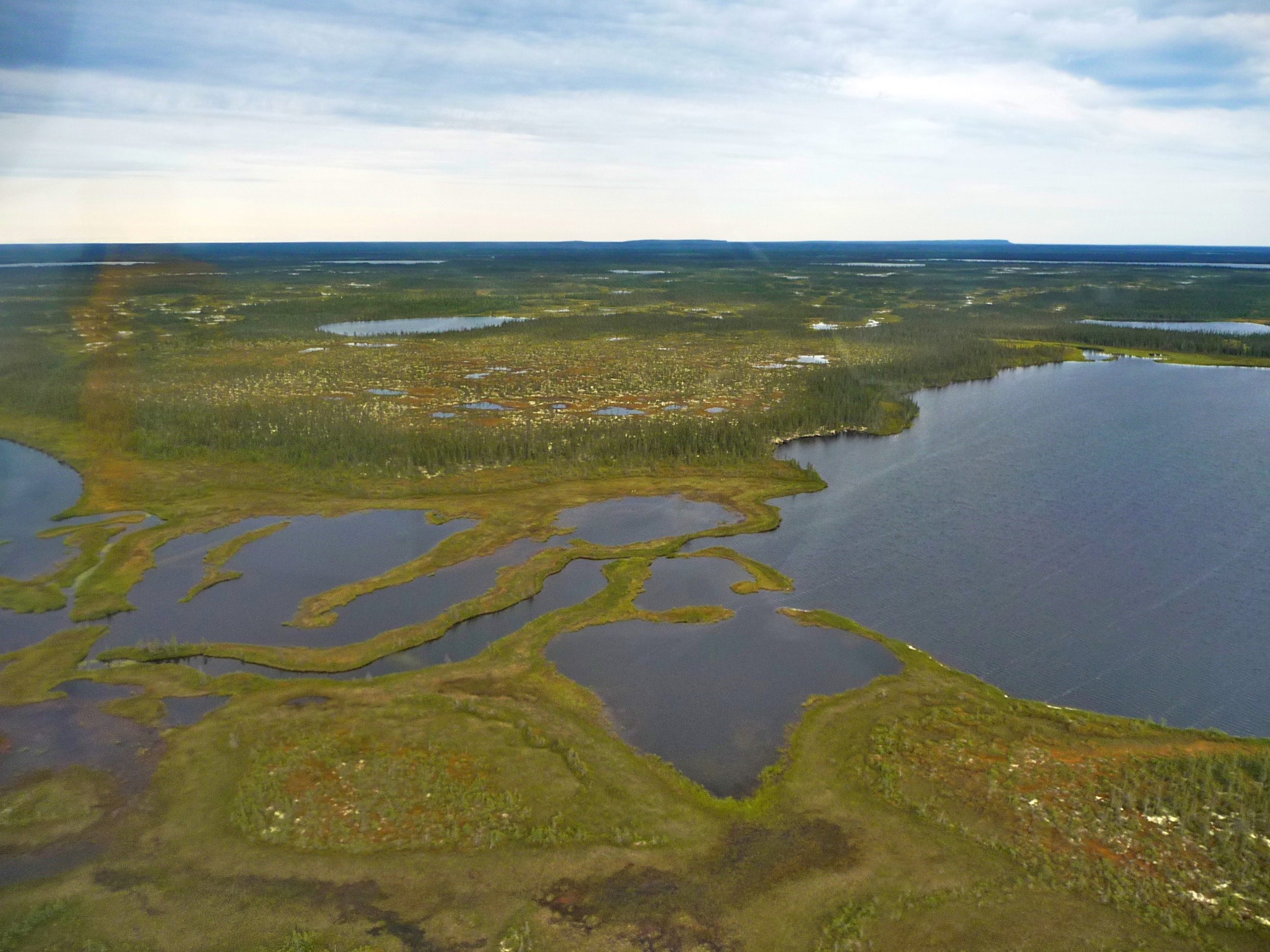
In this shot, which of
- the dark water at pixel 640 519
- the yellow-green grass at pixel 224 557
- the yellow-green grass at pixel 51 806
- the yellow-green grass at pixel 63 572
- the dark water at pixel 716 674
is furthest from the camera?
the dark water at pixel 640 519

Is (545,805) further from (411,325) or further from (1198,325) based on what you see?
(1198,325)

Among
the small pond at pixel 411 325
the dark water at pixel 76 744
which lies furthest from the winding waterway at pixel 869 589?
the small pond at pixel 411 325

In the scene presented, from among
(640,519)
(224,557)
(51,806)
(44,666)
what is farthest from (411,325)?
(51,806)

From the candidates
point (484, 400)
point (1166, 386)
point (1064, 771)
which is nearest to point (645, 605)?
point (1064, 771)

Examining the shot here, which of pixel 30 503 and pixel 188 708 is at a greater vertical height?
pixel 30 503

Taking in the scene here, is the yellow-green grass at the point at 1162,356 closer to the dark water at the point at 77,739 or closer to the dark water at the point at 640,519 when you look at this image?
the dark water at the point at 640,519

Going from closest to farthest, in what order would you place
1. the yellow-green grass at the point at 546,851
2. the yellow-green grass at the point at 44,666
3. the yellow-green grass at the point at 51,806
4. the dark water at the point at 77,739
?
the yellow-green grass at the point at 546,851 < the yellow-green grass at the point at 51,806 < the dark water at the point at 77,739 < the yellow-green grass at the point at 44,666

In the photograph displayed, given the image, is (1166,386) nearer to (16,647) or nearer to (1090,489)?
(1090,489)
